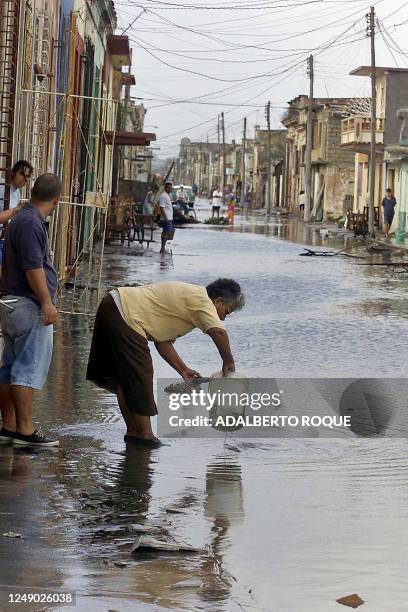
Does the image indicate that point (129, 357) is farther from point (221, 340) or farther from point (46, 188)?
point (46, 188)

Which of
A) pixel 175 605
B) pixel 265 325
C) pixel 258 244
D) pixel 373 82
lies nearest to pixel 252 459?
pixel 175 605

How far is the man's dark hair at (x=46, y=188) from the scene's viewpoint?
26.8ft

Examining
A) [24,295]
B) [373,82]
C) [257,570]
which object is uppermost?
[373,82]

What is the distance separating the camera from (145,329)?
8391 millimetres

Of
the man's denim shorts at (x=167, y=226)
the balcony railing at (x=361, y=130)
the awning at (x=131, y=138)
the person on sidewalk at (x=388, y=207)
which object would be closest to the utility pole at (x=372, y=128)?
the person on sidewalk at (x=388, y=207)

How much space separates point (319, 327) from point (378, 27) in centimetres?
3955

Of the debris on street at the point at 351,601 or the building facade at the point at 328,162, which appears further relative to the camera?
the building facade at the point at 328,162

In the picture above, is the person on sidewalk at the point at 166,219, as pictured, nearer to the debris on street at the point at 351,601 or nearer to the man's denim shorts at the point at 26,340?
the man's denim shorts at the point at 26,340

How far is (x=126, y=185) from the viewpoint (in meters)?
44.1

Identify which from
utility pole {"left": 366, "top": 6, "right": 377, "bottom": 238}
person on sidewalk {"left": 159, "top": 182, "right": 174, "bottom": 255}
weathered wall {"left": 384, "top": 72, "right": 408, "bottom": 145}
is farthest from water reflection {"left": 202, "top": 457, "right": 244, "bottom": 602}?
weathered wall {"left": 384, "top": 72, "right": 408, "bottom": 145}

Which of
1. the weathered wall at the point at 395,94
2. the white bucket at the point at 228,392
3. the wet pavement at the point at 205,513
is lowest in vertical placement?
the wet pavement at the point at 205,513

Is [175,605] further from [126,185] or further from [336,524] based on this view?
[126,185]

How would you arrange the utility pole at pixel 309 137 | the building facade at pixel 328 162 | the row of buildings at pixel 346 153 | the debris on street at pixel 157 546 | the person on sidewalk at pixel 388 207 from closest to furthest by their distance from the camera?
the debris on street at pixel 157 546, the person on sidewalk at pixel 388 207, the row of buildings at pixel 346 153, the utility pole at pixel 309 137, the building facade at pixel 328 162

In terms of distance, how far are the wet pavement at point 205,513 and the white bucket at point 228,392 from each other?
7.9 inches
